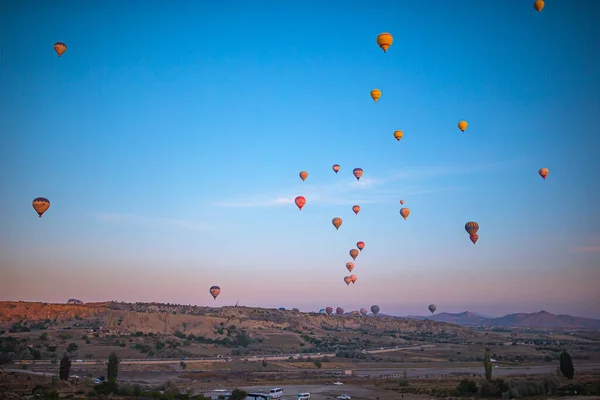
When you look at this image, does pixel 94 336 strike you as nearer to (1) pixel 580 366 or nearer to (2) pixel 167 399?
(2) pixel 167 399

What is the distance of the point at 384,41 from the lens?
5866cm

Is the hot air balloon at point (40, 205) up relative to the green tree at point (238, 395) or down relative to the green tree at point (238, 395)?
up

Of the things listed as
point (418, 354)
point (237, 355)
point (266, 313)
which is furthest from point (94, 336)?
point (266, 313)

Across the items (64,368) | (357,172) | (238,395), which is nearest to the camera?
(238,395)

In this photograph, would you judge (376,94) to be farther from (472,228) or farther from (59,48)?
(59,48)

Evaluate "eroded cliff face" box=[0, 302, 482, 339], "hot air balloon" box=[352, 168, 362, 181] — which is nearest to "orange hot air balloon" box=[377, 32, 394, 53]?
"hot air balloon" box=[352, 168, 362, 181]

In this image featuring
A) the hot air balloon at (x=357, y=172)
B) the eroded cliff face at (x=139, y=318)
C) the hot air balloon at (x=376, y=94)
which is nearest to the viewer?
the hot air balloon at (x=376, y=94)

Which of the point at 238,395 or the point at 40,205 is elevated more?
the point at 40,205

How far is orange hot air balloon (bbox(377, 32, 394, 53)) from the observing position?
5859cm

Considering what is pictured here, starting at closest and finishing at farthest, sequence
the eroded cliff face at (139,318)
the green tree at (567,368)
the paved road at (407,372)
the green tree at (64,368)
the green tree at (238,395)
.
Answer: the green tree at (238,395) → the green tree at (64,368) → the green tree at (567,368) → the paved road at (407,372) → the eroded cliff face at (139,318)

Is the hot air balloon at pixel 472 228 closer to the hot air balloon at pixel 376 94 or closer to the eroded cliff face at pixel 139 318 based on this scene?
the hot air balloon at pixel 376 94

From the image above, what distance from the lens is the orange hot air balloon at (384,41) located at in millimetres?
58594

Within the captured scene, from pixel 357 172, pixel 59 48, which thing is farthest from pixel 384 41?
pixel 59 48

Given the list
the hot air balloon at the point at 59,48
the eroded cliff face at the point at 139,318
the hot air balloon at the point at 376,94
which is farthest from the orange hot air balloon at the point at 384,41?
the eroded cliff face at the point at 139,318
